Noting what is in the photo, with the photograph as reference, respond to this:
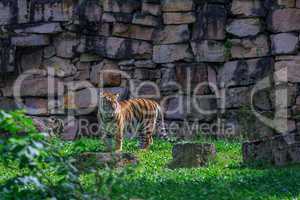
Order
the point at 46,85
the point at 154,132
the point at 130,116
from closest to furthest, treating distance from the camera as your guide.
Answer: the point at 130,116 → the point at 154,132 → the point at 46,85

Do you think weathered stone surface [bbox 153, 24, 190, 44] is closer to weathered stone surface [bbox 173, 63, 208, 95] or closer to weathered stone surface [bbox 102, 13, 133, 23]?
weathered stone surface [bbox 173, 63, 208, 95]

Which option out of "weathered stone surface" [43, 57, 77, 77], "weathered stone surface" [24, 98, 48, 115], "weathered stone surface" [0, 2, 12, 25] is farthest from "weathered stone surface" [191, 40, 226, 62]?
"weathered stone surface" [0, 2, 12, 25]

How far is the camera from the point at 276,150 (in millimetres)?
10539

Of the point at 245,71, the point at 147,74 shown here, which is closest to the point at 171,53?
the point at 147,74

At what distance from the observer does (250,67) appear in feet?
49.8

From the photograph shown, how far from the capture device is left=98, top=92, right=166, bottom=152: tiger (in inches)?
536

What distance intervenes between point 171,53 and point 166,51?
0.38 ft

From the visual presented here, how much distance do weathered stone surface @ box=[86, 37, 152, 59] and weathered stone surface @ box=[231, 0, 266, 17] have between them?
189 centimetres

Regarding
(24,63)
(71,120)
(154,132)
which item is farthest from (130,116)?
(24,63)

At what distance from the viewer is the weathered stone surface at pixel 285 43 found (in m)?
14.9

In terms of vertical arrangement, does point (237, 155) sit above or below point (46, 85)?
below

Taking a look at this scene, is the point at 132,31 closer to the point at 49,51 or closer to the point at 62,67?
the point at 62,67

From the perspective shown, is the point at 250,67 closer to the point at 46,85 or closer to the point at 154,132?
the point at 154,132

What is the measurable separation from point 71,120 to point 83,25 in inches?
77.1
